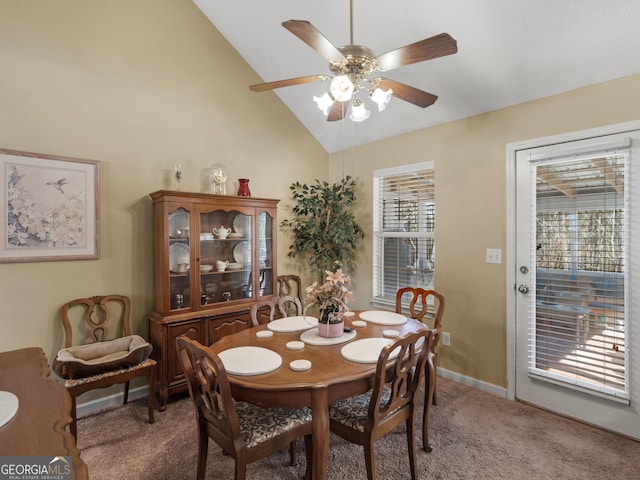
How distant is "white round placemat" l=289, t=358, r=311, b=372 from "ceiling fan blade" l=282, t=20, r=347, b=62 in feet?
5.18

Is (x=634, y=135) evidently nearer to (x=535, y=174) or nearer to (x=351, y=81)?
(x=535, y=174)

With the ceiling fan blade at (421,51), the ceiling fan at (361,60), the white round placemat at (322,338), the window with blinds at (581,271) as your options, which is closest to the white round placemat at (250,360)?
the white round placemat at (322,338)

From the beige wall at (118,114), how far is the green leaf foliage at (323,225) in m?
0.57

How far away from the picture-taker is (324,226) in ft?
12.7

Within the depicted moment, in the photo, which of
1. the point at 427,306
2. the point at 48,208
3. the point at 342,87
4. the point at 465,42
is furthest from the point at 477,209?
the point at 48,208

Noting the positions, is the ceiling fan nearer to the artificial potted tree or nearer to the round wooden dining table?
the round wooden dining table

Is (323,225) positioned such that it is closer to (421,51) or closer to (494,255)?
→ (494,255)

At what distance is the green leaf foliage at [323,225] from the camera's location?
3.83 meters

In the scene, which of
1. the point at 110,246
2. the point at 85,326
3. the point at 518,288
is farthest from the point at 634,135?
the point at 85,326

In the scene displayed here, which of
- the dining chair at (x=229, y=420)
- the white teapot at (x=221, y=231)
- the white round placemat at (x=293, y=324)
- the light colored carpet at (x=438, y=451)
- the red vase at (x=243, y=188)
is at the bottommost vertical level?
the light colored carpet at (x=438, y=451)

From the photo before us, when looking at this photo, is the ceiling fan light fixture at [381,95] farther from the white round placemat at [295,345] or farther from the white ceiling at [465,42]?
the white round placemat at [295,345]

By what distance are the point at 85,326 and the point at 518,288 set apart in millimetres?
3468

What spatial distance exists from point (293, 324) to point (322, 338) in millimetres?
356

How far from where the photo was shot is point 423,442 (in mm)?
2154
